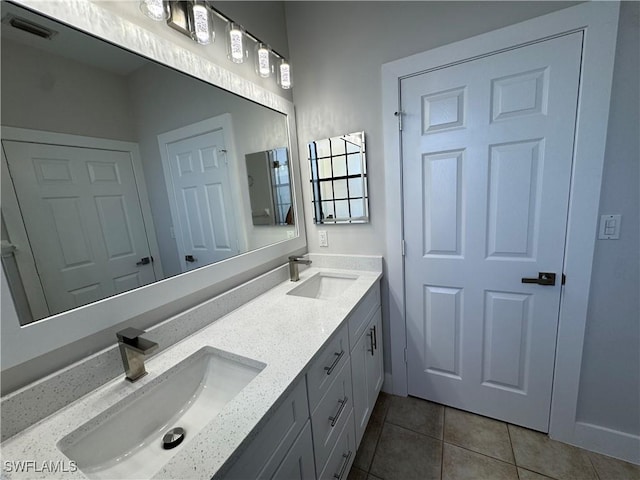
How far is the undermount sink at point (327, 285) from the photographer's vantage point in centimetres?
170

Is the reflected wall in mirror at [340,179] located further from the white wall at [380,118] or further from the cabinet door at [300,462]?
the cabinet door at [300,462]

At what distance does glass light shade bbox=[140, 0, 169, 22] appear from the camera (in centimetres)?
90

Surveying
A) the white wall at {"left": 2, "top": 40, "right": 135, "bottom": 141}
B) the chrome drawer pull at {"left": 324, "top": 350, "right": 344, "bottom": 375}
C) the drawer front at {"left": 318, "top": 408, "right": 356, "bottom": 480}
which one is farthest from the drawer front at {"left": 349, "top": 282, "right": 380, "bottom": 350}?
the white wall at {"left": 2, "top": 40, "right": 135, "bottom": 141}

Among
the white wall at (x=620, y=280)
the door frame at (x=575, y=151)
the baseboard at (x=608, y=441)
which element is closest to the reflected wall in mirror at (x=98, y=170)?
the door frame at (x=575, y=151)

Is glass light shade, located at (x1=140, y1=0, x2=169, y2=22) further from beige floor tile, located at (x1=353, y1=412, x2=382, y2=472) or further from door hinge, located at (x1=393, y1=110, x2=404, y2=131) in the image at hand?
beige floor tile, located at (x1=353, y1=412, x2=382, y2=472)

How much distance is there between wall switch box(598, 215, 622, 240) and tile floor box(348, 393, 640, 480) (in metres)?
1.15

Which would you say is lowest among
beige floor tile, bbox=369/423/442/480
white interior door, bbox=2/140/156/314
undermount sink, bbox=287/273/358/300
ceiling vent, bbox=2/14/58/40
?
beige floor tile, bbox=369/423/442/480

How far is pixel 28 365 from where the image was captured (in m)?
0.69

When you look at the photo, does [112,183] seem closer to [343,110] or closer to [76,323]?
[76,323]

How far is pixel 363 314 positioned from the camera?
1.41 m

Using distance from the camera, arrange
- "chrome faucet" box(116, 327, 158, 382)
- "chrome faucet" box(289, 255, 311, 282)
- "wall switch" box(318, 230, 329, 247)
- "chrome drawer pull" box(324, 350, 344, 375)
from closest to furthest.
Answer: "chrome faucet" box(116, 327, 158, 382) < "chrome drawer pull" box(324, 350, 344, 375) < "chrome faucet" box(289, 255, 311, 282) < "wall switch" box(318, 230, 329, 247)

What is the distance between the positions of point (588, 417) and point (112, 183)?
244cm

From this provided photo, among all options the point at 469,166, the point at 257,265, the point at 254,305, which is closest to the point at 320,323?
the point at 254,305

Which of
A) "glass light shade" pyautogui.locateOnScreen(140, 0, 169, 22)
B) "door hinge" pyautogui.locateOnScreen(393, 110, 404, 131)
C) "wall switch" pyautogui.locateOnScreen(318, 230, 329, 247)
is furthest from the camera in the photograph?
"wall switch" pyautogui.locateOnScreen(318, 230, 329, 247)
